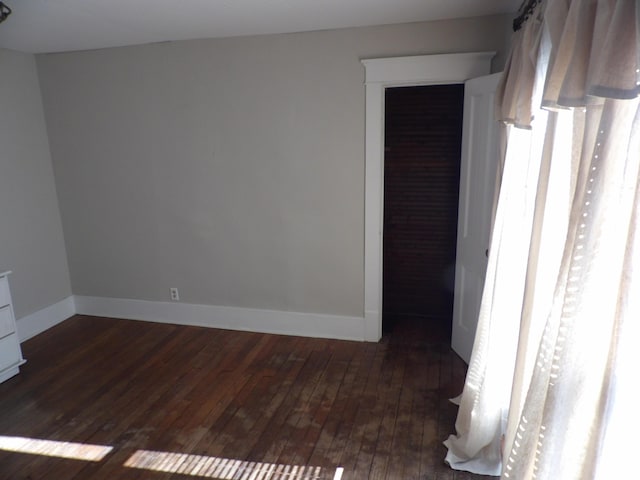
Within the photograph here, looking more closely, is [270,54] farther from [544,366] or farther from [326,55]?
[544,366]

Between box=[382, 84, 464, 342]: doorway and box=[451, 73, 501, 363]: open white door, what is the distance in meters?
0.56

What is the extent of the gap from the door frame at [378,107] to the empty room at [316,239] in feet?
0.05

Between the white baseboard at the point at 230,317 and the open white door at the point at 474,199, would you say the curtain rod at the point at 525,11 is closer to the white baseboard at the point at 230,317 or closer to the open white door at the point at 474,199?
the open white door at the point at 474,199

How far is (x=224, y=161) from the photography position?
3.49 metres

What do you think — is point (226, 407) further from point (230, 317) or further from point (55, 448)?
point (230, 317)

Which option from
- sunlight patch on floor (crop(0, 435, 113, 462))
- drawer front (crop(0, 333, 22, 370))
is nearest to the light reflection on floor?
sunlight patch on floor (crop(0, 435, 113, 462))

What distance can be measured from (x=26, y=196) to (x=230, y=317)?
2.06 m

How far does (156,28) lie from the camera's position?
9.79 ft

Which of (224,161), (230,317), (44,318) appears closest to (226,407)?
(230,317)

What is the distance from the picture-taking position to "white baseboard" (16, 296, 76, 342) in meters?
3.65

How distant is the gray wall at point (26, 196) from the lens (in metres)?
3.47

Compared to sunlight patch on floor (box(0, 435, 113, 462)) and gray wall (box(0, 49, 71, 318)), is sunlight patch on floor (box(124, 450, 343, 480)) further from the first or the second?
gray wall (box(0, 49, 71, 318))

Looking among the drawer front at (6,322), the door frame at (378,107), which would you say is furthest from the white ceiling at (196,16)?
the drawer front at (6,322)

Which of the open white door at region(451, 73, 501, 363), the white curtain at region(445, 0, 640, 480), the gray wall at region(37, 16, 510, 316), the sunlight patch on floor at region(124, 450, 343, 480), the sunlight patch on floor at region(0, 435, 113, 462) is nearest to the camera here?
the white curtain at region(445, 0, 640, 480)
